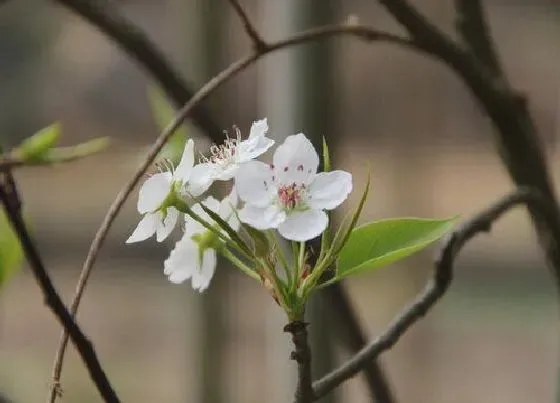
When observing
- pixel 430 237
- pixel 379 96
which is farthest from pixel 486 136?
pixel 430 237

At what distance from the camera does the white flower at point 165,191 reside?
0.28 metres

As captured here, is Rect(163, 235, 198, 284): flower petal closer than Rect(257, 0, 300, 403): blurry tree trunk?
Yes

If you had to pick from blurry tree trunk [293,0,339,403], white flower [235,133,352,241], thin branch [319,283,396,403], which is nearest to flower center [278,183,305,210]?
white flower [235,133,352,241]

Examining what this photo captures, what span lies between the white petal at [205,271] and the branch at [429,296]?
53mm

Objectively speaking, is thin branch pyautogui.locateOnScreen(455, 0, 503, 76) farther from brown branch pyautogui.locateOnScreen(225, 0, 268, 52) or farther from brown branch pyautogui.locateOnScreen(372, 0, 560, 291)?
brown branch pyautogui.locateOnScreen(225, 0, 268, 52)

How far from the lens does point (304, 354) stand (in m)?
0.27

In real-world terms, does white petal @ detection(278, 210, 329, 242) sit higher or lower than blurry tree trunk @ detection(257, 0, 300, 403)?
A: lower

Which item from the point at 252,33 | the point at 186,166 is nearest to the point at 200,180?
the point at 186,166

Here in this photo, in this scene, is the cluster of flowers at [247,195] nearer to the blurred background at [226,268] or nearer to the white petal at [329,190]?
the white petal at [329,190]

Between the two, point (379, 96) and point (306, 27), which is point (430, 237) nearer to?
point (306, 27)

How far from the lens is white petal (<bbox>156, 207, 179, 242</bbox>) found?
285 millimetres

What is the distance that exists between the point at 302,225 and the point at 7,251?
6.2 inches

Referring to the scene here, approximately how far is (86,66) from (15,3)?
12 centimetres

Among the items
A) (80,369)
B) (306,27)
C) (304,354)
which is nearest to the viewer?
Answer: (304,354)
